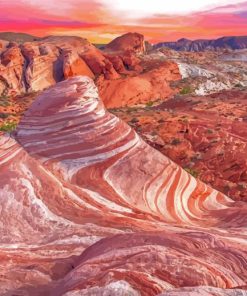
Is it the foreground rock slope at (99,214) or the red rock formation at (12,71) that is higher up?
the foreground rock slope at (99,214)

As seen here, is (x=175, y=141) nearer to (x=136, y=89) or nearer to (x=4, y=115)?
(x=4, y=115)

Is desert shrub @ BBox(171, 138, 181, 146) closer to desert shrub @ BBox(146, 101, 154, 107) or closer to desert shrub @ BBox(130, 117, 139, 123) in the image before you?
desert shrub @ BBox(130, 117, 139, 123)

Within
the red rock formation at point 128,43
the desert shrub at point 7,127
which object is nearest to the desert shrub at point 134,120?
the desert shrub at point 7,127

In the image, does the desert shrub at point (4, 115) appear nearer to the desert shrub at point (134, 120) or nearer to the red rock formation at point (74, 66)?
the desert shrub at point (134, 120)

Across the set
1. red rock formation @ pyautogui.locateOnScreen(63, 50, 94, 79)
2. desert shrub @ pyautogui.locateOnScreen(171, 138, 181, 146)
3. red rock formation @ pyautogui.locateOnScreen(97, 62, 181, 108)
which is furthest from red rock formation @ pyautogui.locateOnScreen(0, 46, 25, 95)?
desert shrub @ pyautogui.locateOnScreen(171, 138, 181, 146)

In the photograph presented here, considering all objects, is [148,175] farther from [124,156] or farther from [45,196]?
[45,196]
